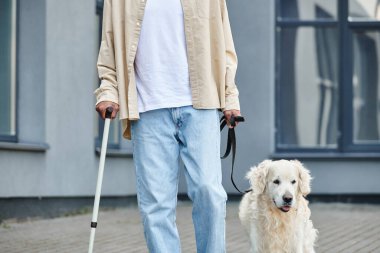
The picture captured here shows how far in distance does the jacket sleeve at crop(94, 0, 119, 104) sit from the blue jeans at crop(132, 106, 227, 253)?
248 millimetres

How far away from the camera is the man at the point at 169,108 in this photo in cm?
507

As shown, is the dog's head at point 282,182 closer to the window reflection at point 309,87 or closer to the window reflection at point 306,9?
the window reflection at point 309,87

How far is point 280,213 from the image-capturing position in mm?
6418

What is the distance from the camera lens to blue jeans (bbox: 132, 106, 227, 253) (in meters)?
5.06

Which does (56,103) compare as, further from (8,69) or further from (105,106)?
(105,106)

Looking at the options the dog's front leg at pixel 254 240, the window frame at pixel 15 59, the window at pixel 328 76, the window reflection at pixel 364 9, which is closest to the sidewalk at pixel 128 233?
the window frame at pixel 15 59

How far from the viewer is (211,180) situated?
5070 millimetres

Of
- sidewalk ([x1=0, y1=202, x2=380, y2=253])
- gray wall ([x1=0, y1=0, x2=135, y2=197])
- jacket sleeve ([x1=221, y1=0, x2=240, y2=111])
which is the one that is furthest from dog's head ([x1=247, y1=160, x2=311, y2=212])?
gray wall ([x1=0, y1=0, x2=135, y2=197])

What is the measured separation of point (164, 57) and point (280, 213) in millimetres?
1794

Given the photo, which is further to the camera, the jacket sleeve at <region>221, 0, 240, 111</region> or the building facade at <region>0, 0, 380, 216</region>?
the building facade at <region>0, 0, 380, 216</region>

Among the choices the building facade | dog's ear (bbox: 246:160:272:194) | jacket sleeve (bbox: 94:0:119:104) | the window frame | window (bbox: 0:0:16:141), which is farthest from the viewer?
the building facade

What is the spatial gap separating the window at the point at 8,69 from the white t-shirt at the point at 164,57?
554 cm

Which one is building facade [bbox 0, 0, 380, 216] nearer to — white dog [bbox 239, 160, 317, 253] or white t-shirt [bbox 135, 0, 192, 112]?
white dog [bbox 239, 160, 317, 253]

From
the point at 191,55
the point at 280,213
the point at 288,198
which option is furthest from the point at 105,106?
the point at 280,213
